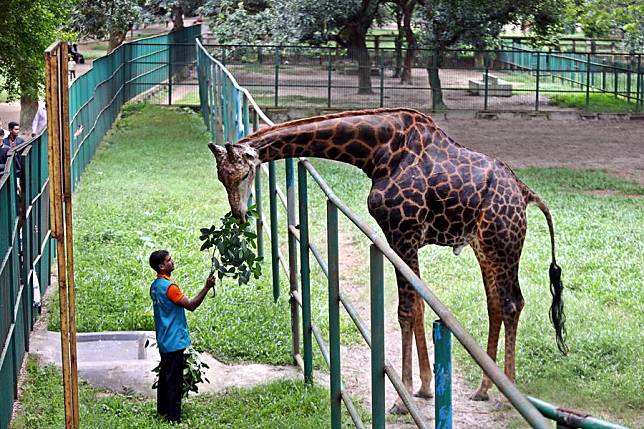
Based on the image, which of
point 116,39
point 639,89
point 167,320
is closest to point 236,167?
point 167,320

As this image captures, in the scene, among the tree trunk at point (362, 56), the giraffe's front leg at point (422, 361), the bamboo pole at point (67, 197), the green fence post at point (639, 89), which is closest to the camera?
the bamboo pole at point (67, 197)

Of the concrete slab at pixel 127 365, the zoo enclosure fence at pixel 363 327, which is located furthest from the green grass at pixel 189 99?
the concrete slab at pixel 127 365

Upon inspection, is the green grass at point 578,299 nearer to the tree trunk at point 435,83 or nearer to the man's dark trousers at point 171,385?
the man's dark trousers at point 171,385

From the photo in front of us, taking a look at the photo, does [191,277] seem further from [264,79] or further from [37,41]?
[264,79]

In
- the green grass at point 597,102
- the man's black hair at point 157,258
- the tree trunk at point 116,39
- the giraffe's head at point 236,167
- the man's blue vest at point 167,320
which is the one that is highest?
the tree trunk at point 116,39

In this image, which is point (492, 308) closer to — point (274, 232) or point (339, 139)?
point (339, 139)

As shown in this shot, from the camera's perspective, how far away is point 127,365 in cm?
855

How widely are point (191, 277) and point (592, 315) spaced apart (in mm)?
3763

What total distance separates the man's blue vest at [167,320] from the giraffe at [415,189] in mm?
716

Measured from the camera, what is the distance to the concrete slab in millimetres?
8273

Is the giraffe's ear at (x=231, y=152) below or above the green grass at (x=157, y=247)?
above

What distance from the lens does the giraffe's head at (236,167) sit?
24.2 feet

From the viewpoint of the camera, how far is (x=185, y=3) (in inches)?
1331

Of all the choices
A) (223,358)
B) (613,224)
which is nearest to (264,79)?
(613,224)
